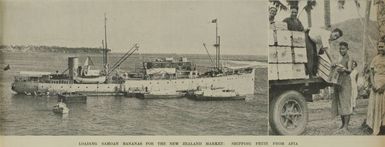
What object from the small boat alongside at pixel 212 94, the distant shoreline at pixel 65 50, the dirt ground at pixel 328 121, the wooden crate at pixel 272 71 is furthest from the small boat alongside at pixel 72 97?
Answer: the dirt ground at pixel 328 121

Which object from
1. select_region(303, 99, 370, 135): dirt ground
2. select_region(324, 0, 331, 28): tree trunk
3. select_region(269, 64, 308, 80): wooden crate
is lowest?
select_region(303, 99, 370, 135): dirt ground

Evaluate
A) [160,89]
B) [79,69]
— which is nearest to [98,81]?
[79,69]

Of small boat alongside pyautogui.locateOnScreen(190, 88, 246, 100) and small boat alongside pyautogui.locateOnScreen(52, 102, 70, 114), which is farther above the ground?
small boat alongside pyautogui.locateOnScreen(190, 88, 246, 100)

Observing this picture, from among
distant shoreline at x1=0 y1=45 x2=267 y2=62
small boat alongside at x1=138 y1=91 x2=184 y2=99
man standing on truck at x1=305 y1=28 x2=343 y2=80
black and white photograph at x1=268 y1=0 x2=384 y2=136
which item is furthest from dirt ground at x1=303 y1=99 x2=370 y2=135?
small boat alongside at x1=138 y1=91 x2=184 y2=99

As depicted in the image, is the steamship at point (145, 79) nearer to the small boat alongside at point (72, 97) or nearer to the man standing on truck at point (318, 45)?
the small boat alongside at point (72, 97)

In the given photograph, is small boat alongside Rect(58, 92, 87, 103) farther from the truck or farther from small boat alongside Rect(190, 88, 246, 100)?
the truck

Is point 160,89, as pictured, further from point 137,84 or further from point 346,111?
point 346,111

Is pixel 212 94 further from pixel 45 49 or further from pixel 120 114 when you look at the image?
pixel 45 49
